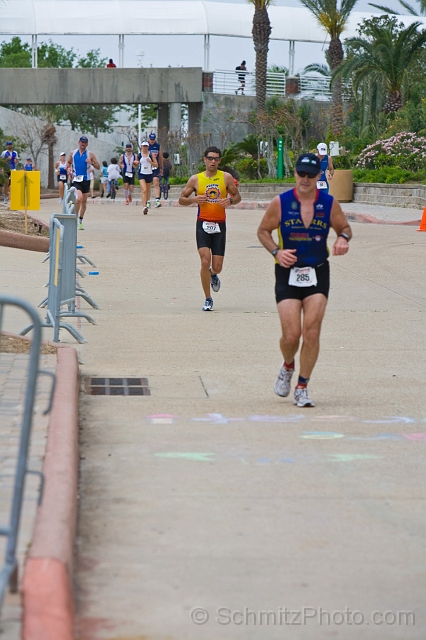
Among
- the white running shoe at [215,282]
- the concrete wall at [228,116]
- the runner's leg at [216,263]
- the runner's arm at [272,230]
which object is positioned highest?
the concrete wall at [228,116]

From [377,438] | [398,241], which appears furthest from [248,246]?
[377,438]

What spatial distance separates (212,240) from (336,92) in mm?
33695

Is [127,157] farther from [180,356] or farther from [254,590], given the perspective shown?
[254,590]

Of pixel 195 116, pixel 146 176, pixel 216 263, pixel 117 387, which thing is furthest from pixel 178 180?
pixel 117 387

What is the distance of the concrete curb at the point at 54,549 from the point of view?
148 inches

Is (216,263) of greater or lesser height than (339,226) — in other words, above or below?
below

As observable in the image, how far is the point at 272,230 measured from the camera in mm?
7840

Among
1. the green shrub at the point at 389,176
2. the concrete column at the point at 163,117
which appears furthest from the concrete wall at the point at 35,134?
the green shrub at the point at 389,176

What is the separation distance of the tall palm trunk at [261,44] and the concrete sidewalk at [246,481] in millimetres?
35975

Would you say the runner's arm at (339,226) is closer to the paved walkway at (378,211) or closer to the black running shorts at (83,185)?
the black running shorts at (83,185)

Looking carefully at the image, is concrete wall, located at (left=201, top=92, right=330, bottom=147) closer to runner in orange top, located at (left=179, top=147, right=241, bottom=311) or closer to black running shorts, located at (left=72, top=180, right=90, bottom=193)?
black running shorts, located at (left=72, top=180, right=90, bottom=193)

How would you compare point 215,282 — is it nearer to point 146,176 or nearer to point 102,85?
point 146,176

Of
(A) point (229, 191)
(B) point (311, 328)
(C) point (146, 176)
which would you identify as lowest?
(B) point (311, 328)

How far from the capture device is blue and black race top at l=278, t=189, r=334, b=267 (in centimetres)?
770
